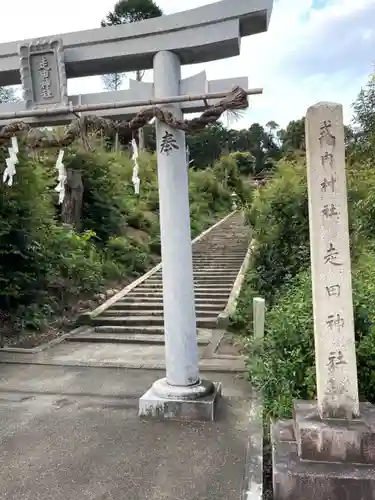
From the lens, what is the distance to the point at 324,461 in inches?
130

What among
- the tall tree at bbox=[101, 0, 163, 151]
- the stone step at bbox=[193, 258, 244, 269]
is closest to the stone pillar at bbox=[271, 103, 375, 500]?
the stone step at bbox=[193, 258, 244, 269]

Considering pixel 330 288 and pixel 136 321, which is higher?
pixel 330 288

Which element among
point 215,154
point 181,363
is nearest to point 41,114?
point 181,363

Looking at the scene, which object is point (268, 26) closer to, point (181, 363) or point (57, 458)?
point (181, 363)

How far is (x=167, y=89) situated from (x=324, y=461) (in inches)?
136

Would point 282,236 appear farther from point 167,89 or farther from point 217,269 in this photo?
point 167,89

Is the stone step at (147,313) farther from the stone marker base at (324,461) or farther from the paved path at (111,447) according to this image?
the stone marker base at (324,461)

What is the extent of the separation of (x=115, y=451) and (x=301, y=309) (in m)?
2.23

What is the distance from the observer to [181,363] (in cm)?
461

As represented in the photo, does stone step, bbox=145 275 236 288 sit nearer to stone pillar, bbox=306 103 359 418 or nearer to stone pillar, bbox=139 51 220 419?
stone pillar, bbox=139 51 220 419

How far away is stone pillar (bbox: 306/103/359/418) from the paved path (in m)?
1.01

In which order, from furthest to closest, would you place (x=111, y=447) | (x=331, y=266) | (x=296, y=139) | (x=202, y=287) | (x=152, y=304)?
Result: (x=296, y=139) → (x=202, y=287) → (x=152, y=304) → (x=111, y=447) → (x=331, y=266)

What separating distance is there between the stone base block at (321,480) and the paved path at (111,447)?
0.36 metres

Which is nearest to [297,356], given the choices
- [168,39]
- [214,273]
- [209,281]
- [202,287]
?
[168,39]
